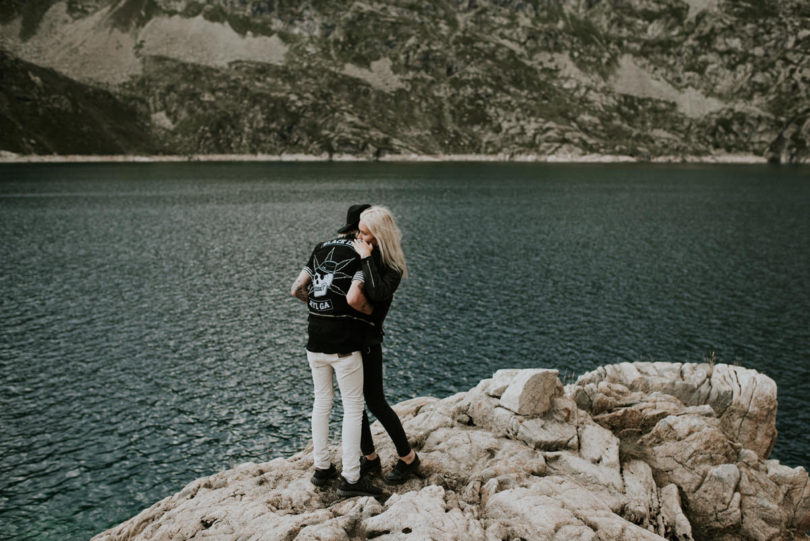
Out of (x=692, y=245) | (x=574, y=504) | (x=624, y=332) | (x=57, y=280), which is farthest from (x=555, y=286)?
(x=57, y=280)

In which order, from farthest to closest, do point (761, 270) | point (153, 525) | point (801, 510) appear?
point (761, 270) < point (801, 510) < point (153, 525)

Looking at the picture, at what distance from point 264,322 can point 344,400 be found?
28.4m

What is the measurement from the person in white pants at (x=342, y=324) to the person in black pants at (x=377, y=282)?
18 cm

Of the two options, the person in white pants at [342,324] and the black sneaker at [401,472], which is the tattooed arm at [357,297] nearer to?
the person in white pants at [342,324]

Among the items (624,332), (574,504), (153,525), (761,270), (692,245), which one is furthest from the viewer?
(692,245)

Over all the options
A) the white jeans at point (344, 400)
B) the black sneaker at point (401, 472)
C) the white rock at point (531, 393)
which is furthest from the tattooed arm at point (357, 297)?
the white rock at point (531, 393)

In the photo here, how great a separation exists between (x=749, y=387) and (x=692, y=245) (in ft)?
161

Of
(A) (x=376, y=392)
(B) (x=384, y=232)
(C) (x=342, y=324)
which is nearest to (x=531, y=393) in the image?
(A) (x=376, y=392)

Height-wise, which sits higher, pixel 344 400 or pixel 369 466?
pixel 344 400

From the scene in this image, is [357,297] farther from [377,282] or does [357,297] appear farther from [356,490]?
[356,490]

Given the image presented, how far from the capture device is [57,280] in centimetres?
4628

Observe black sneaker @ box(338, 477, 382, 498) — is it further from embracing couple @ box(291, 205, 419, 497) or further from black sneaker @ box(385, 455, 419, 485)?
black sneaker @ box(385, 455, 419, 485)

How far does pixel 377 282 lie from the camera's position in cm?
874

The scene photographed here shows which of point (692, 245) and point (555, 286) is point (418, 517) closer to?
point (555, 286)
